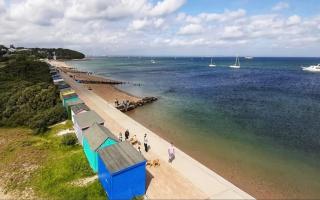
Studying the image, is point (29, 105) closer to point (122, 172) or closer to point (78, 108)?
point (78, 108)

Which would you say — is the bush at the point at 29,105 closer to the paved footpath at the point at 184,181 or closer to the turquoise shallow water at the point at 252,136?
the turquoise shallow water at the point at 252,136

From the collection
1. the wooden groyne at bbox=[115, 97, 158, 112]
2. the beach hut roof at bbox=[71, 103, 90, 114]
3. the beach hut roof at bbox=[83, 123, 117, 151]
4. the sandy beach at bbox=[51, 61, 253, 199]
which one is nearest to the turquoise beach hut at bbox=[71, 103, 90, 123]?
the beach hut roof at bbox=[71, 103, 90, 114]

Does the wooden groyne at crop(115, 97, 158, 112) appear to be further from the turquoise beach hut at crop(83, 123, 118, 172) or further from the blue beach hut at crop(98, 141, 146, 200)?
the blue beach hut at crop(98, 141, 146, 200)

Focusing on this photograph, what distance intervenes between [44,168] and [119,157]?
7199mm

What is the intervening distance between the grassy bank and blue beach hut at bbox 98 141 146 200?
133cm

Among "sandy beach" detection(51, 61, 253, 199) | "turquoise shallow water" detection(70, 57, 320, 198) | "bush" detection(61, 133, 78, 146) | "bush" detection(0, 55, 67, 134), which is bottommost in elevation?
"turquoise shallow water" detection(70, 57, 320, 198)

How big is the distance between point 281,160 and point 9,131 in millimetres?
26326

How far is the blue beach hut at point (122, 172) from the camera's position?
11.4 metres

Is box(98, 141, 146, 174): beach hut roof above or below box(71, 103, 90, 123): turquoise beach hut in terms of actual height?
below

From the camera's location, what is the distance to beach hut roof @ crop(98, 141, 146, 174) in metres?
11.5

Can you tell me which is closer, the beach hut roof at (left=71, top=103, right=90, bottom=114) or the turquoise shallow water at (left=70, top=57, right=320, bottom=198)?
the turquoise shallow water at (left=70, top=57, right=320, bottom=198)

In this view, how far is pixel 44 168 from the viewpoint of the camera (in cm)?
1591

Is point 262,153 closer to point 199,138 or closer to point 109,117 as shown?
point 199,138

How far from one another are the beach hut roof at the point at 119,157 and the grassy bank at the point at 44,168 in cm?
220
